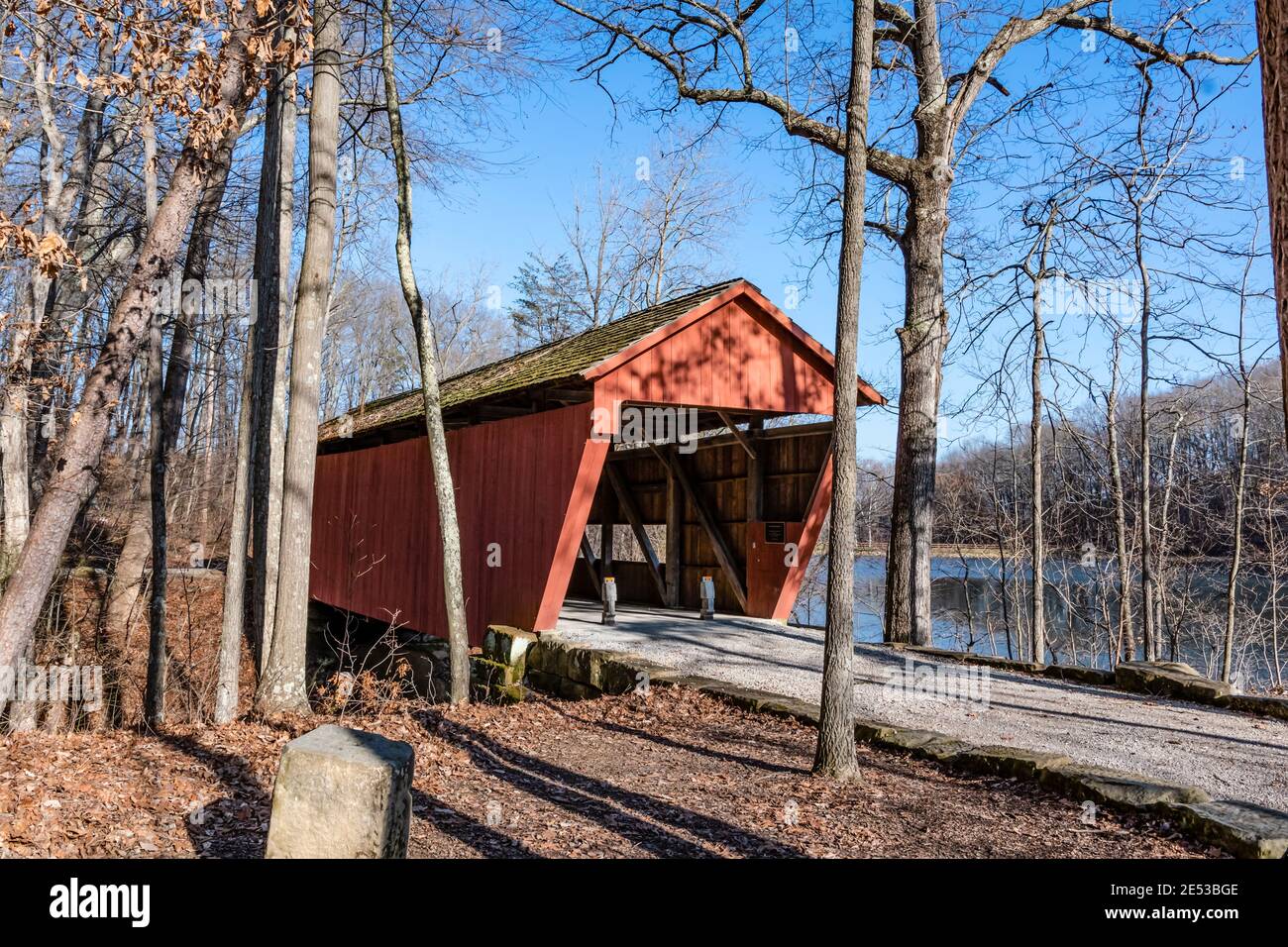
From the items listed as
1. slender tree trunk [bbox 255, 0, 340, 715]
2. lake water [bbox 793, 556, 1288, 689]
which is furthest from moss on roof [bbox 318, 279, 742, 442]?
lake water [bbox 793, 556, 1288, 689]

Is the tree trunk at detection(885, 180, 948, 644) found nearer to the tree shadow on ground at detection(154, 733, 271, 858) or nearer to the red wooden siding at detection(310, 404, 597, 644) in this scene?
the red wooden siding at detection(310, 404, 597, 644)

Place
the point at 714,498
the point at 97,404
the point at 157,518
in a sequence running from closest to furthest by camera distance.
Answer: the point at 97,404 < the point at 157,518 < the point at 714,498

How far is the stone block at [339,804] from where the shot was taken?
2939 millimetres

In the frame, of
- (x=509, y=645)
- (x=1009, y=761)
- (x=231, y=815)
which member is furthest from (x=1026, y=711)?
(x=231, y=815)

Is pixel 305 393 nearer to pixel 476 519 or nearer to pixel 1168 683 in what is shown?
pixel 476 519

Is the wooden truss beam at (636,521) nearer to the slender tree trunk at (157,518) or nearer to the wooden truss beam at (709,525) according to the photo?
the wooden truss beam at (709,525)

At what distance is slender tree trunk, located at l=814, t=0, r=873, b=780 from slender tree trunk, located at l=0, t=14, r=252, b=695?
420 cm

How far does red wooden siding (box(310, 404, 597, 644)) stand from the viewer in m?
9.64

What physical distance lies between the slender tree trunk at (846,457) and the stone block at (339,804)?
2.94m

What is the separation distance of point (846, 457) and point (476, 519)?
716cm

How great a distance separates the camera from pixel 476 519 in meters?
11.5

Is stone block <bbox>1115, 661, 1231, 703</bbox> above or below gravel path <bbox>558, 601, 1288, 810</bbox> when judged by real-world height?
above
